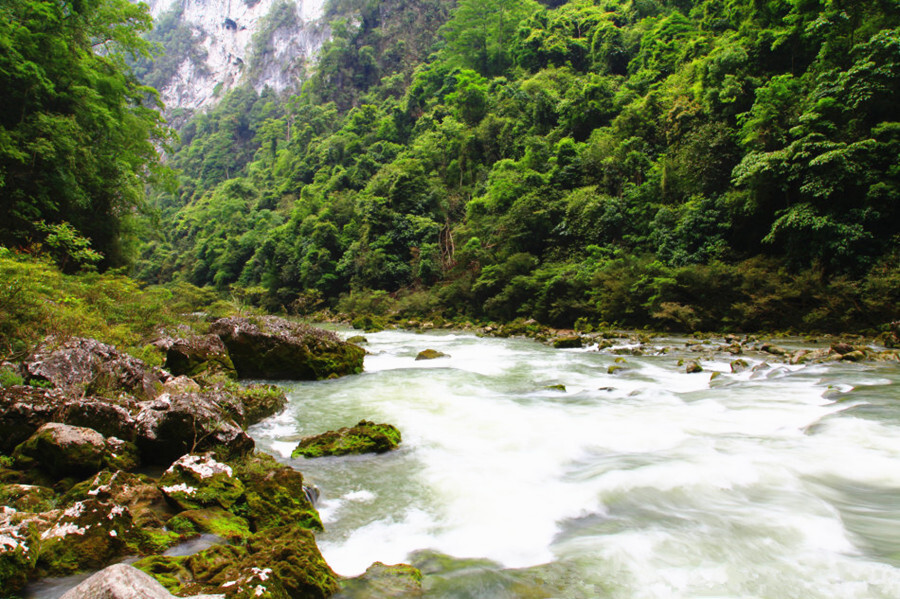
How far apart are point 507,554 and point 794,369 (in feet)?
33.1

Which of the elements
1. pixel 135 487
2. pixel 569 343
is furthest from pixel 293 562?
pixel 569 343

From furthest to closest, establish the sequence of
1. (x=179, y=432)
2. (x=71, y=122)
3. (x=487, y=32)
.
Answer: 1. (x=487, y=32)
2. (x=71, y=122)
3. (x=179, y=432)

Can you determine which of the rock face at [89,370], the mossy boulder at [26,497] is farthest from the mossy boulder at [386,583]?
the rock face at [89,370]

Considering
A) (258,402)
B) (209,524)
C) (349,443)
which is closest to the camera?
(209,524)

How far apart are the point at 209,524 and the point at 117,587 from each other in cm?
164

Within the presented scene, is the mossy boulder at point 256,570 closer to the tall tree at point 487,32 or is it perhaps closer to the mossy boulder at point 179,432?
the mossy boulder at point 179,432

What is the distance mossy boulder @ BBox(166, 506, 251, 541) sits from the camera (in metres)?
3.41

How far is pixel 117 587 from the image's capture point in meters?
1.98

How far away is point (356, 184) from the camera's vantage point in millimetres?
47375

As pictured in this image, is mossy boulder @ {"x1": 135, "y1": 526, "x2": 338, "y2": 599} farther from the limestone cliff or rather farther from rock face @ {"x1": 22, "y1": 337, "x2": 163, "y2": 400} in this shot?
the limestone cliff

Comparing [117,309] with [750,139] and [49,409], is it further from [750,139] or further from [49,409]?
[750,139]

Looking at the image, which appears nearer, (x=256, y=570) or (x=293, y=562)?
(x=256, y=570)

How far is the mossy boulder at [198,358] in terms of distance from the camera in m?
8.58

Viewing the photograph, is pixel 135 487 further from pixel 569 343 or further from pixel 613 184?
pixel 613 184
